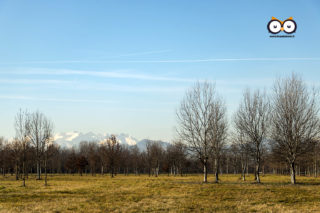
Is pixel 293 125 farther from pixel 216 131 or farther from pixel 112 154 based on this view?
pixel 112 154

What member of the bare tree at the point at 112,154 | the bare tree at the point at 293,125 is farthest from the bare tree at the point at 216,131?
the bare tree at the point at 112,154

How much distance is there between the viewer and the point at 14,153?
48.5 meters

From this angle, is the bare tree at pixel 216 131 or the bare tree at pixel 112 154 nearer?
the bare tree at pixel 216 131

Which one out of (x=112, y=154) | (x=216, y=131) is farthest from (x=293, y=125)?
(x=112, y=154)

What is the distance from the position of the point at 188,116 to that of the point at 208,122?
9.90 ft

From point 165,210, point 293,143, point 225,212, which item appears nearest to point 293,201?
point 225,212

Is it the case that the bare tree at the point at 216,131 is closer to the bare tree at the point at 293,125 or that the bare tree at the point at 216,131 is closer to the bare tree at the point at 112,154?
the bare tree at the point at 293,125

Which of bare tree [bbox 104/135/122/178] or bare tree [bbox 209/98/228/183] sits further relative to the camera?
bare tree [bbox 104/135/122/178]

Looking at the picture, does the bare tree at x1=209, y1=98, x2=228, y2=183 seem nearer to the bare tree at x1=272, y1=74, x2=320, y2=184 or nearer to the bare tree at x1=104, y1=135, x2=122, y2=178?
the bare tree at x1=272, y1=74, x2=320, y2=184

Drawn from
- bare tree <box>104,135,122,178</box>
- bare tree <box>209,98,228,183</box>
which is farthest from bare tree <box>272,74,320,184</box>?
bare tree <box>104,135,122,178</box>

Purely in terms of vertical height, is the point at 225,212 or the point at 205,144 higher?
the point at 205,144

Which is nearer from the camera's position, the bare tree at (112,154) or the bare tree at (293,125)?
the bare tree at (293,125)

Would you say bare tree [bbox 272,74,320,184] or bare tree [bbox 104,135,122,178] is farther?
bare tree [bbox 104,135,122,178]

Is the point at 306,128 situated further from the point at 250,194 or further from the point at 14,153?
the point at 14,153
